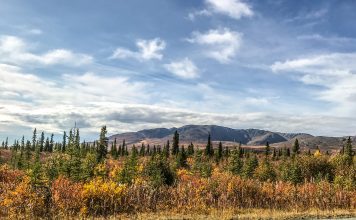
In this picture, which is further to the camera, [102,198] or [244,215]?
[244,215]

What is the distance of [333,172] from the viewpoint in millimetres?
58219

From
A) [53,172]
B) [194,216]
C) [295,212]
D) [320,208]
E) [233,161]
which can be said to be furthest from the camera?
[233,161]

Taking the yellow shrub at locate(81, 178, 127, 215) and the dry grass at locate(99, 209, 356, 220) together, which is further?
the yellow shrub at locate(81, 178, 127, 215)

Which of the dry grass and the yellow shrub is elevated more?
the yellow shrub

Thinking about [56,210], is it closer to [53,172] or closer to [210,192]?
[210,192]

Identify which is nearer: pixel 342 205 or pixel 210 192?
pixel 210 192

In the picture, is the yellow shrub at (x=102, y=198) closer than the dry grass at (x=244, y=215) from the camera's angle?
No

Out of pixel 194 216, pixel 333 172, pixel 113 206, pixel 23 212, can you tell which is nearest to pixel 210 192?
pixel 194 216

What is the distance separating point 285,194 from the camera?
25266 millimetres

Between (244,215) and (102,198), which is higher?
(102,198)

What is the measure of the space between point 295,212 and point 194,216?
6.47 m

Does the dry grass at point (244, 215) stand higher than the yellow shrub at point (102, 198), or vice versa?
the yellow shrub at point (102, 198)

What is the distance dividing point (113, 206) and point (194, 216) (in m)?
4.10

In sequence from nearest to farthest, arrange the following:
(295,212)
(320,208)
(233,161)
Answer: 1. (295,212)
2. (320,208)
3. (233,161)
